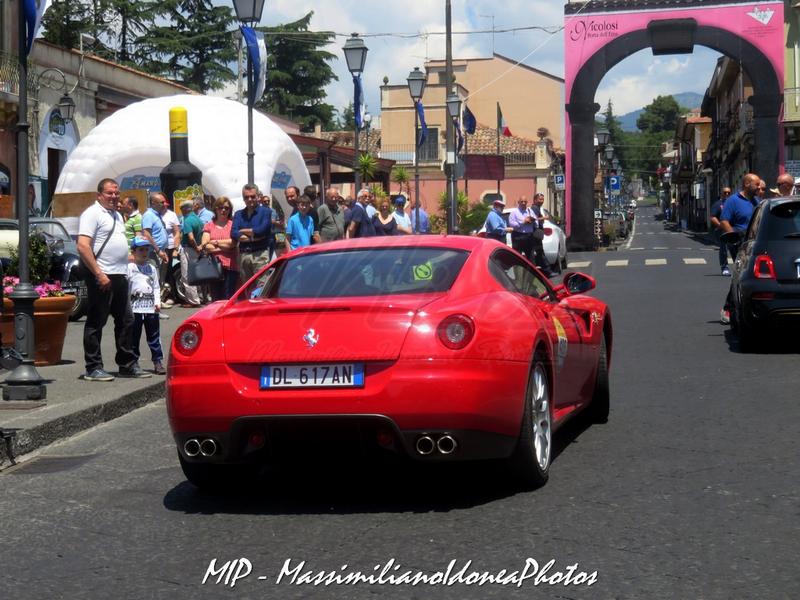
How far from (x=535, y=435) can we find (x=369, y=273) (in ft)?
3.90

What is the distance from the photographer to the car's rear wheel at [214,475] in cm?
678

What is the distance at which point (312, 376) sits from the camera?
6.22 metres

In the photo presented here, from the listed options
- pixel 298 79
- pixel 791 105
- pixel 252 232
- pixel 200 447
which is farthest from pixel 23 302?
pixel 298 79

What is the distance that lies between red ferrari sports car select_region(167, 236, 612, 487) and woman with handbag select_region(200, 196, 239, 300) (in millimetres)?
8794

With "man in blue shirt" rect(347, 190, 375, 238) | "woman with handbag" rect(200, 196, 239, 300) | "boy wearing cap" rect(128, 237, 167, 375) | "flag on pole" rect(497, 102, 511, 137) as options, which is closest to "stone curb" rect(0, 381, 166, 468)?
"boy wearing cap" rect(128, 237, 167, 375)

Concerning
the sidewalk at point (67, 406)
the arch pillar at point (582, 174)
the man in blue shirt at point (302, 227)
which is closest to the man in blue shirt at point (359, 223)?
the man in blue shirt at point (302, 227)

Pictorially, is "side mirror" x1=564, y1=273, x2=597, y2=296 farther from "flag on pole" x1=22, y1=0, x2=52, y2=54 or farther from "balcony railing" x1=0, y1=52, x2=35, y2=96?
"balcony railing" x1=0, y1=52, x2=35, y2=96

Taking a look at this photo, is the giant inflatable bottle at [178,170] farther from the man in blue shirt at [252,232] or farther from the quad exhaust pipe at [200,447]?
the quad exhaust pipe at [200,447]

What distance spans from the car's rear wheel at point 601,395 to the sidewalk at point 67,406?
3.50 m

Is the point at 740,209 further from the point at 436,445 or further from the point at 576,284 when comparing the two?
the point at 436,445

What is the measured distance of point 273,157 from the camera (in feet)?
94.3

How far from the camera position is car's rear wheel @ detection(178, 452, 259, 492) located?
6777 millimetres

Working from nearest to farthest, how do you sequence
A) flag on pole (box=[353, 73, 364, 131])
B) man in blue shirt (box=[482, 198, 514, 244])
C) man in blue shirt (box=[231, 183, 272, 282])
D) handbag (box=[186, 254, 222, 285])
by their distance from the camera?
handbag (box=[186, 254, 222, 285]) → man in blue shirt (box=[231, 183, 272, 282]) → flag on pole (box=[353, 73, 364, 131]) → man in blue shirt (box=[482, 198, 514, 244])

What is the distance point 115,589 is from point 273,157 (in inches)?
951
